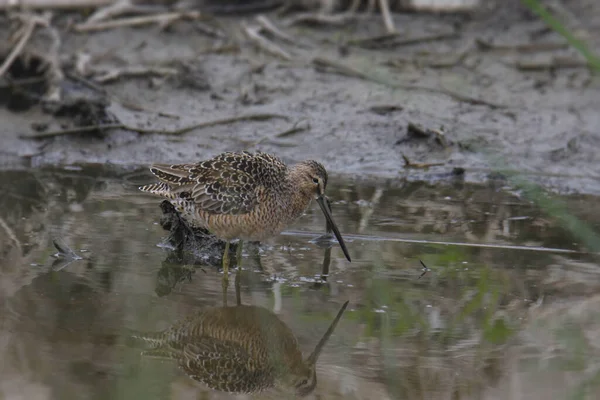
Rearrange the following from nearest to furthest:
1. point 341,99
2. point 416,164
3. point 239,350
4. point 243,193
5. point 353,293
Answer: point 239,350 → point 353,293 → point 243,193 → point 416,164 → point 341,99

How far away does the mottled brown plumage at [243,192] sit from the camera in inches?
202

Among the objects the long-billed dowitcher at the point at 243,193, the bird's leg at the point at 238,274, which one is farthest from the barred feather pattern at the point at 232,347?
the long-billed dowitcher at the point at 243,193

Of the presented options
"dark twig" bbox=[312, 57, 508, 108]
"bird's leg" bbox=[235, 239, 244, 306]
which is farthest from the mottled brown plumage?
Result: "dark twig" bbox=[312, 57, 508, 108]

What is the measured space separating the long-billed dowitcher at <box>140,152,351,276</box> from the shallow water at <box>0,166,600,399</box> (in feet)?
0.77

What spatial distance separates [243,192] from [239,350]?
4.17ft

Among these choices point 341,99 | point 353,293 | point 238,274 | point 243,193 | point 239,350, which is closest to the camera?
point 239,350

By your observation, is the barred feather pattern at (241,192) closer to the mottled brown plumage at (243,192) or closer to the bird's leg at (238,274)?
the mottled brown plumage at (243,192)

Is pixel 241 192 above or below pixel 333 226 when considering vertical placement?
above

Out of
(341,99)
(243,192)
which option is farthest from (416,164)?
(243,192)

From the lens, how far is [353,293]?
15.6 feet

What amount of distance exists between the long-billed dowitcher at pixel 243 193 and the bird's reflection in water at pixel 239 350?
66cm

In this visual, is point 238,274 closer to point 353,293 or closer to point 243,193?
point 243,193

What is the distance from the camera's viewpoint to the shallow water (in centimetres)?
373

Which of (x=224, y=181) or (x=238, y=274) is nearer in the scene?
(x=238, y=274)
